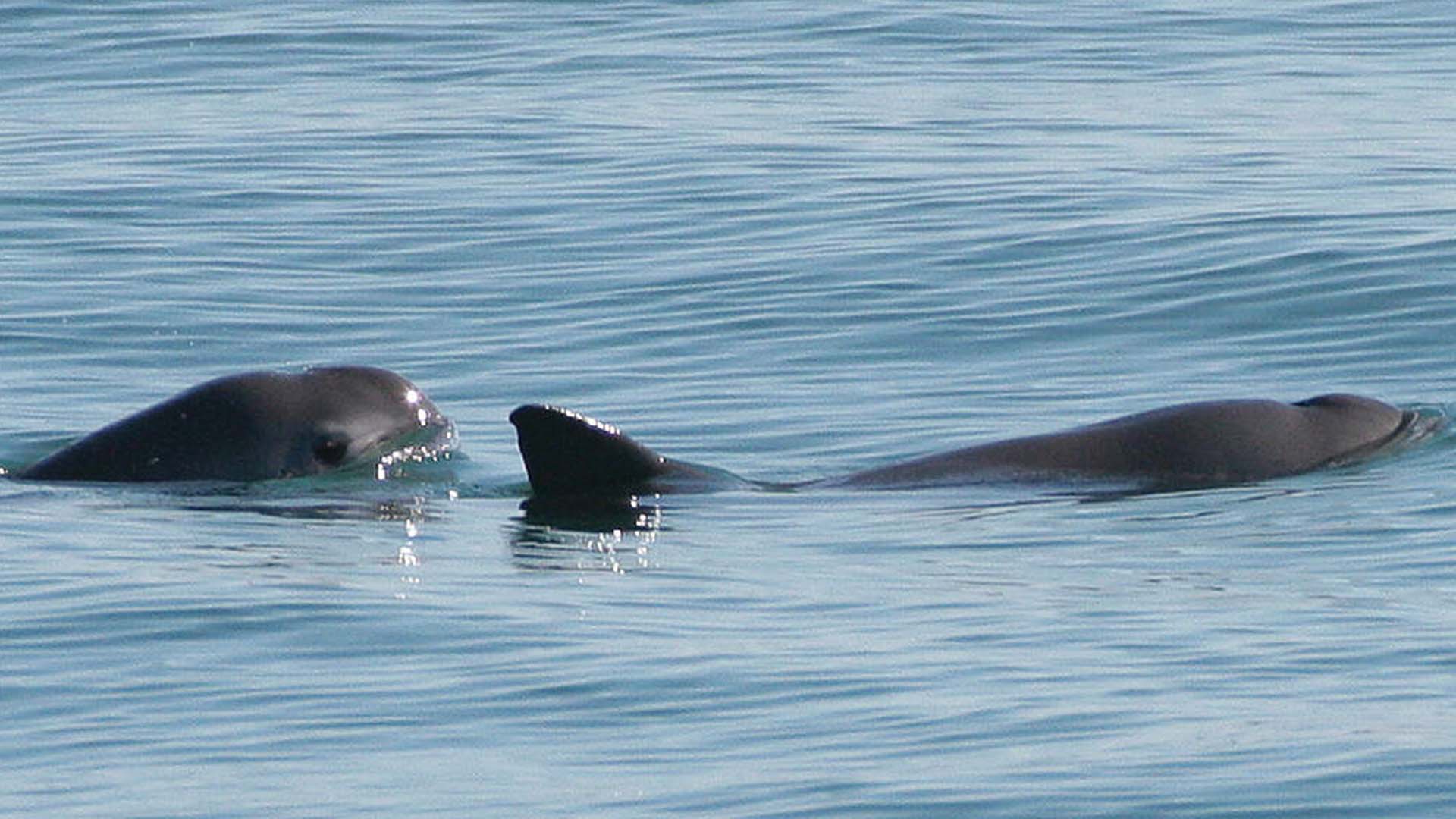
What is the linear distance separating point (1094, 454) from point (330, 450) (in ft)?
10.6

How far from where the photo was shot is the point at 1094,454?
15.1m

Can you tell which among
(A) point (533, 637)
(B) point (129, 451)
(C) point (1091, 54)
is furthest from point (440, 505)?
(C) point (1091, 54)

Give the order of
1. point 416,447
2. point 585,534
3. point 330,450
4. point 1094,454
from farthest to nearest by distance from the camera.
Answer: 1. point 416,447
2. point 330,450
3. point 1094,454
4. point 585,534

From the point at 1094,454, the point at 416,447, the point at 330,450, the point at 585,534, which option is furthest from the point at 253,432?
the point at 1094,454

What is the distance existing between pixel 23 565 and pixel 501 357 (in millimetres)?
6377

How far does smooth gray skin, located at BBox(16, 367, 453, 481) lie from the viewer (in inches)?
607

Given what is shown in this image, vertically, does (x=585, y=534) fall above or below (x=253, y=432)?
below

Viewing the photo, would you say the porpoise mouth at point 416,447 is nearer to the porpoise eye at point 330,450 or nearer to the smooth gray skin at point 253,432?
the smooth gray skin at point 253,432

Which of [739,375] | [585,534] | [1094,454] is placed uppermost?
[739,375]

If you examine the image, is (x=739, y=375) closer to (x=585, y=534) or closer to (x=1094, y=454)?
(x=1094, y=454)

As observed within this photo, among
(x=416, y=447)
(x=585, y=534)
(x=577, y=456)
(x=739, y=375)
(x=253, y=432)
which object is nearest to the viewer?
(x=585, y=534)

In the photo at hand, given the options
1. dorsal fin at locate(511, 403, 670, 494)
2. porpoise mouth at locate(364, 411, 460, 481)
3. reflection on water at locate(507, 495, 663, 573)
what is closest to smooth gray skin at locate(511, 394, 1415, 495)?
dorsal fin at locate(511, 403, 670, 494)

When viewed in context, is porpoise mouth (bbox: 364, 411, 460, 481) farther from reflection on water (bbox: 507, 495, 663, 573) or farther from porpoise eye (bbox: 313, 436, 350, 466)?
reflection on water (bbox: 507, 495, 663, 573)

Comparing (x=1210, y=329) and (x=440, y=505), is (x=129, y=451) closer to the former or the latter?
(x=440, y=505)
